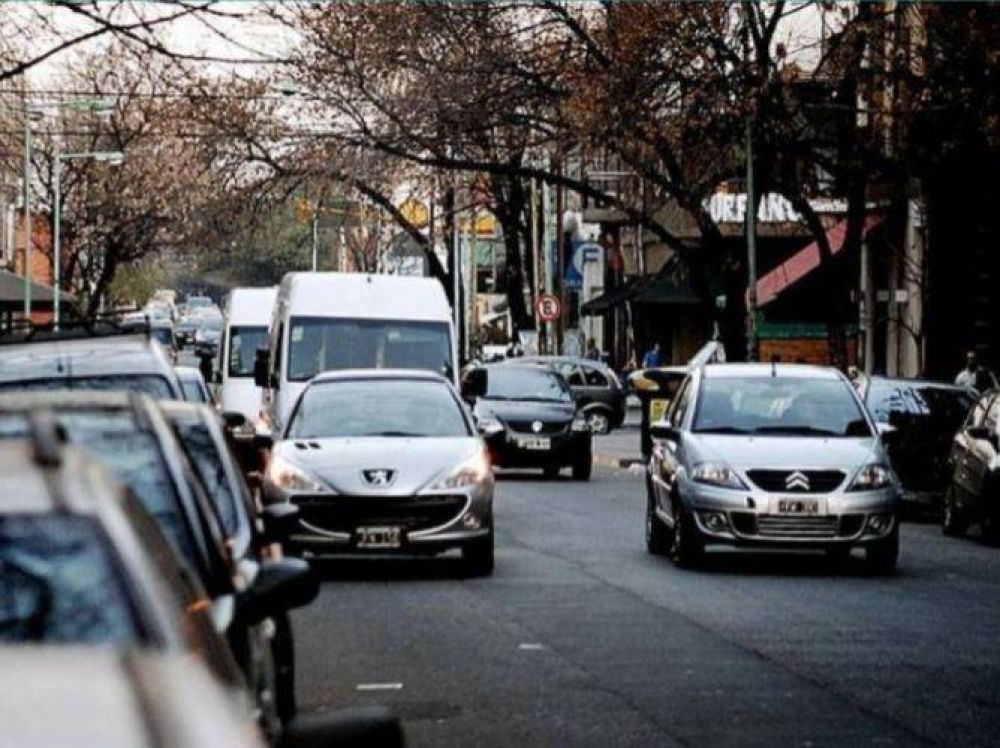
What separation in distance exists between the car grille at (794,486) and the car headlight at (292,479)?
11.2 feet

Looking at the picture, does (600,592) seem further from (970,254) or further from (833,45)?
(970,254)

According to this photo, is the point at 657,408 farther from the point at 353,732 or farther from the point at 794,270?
the point at 353,732

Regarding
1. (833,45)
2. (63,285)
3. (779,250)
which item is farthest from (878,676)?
(63,285)

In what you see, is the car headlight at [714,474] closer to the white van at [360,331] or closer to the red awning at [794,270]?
the white van at [360,331]

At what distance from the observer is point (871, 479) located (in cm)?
2170

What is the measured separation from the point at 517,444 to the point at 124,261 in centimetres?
5507

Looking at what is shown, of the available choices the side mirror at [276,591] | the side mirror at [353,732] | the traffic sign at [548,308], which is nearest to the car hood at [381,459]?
the side mirror at [276,591]

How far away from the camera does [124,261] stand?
9169 centimetres

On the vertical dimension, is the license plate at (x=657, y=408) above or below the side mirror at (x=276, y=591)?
below

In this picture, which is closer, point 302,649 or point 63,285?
point 302,649

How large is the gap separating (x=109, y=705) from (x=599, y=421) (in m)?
53.1

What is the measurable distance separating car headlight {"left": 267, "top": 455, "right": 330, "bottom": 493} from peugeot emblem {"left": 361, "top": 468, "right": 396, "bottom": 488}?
302 mm

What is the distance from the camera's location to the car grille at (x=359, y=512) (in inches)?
811

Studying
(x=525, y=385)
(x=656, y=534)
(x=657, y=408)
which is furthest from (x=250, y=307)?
(x=656, y=534)
